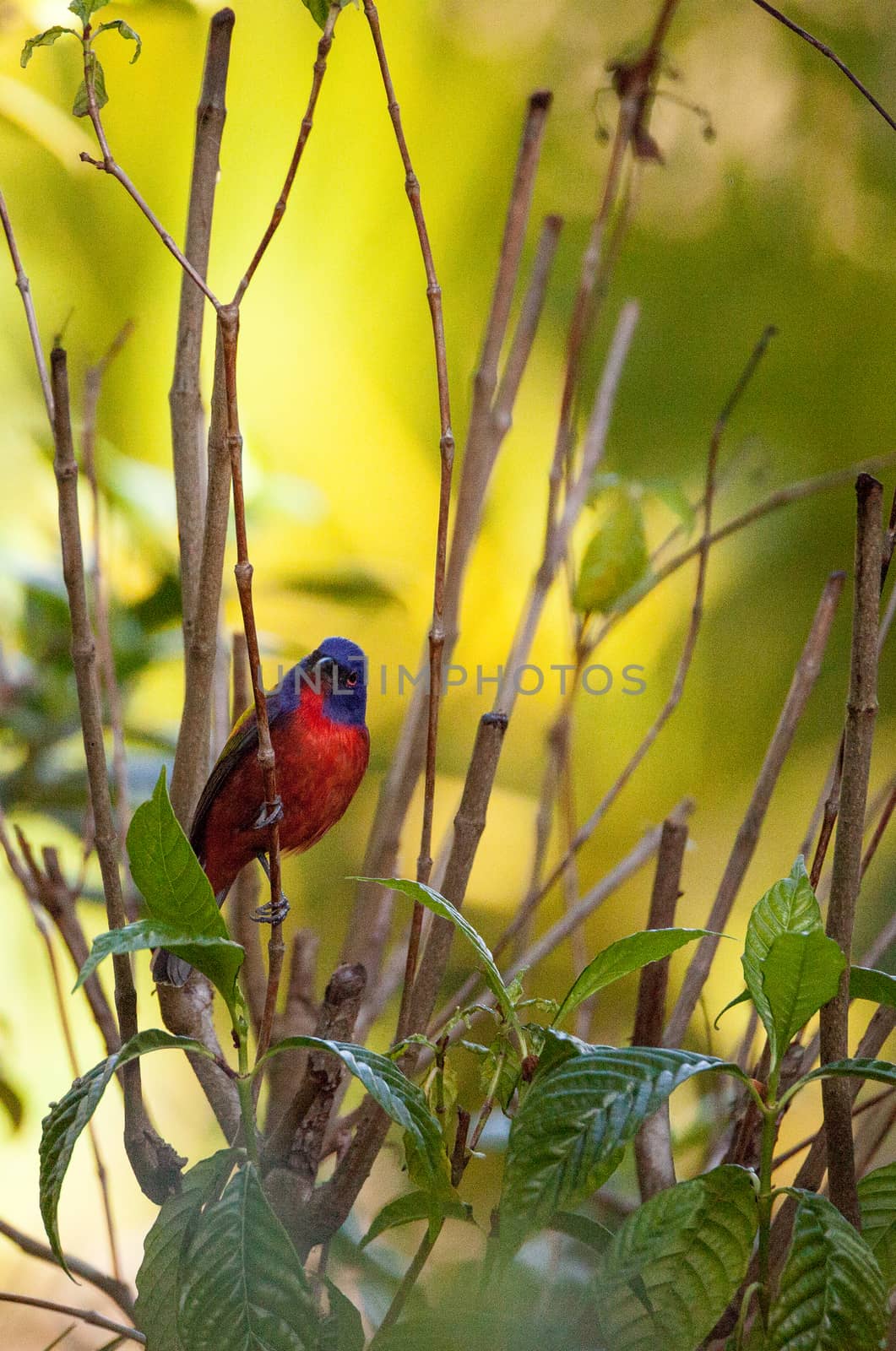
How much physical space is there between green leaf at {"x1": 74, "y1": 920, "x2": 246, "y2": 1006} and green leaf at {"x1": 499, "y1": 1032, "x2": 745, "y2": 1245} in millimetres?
159

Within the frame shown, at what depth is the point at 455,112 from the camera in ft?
6.64

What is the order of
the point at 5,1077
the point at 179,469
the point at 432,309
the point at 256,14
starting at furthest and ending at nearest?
1. the point at 256,14
2. the point at 5,1077
3. the point at 179,469
4. the point at 432,309

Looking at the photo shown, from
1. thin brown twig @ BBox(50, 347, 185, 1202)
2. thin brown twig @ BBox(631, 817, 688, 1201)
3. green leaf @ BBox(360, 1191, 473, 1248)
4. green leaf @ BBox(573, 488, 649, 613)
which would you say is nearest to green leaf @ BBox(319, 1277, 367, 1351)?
green leaf @ BBox(360, 1191, 473, 1248)

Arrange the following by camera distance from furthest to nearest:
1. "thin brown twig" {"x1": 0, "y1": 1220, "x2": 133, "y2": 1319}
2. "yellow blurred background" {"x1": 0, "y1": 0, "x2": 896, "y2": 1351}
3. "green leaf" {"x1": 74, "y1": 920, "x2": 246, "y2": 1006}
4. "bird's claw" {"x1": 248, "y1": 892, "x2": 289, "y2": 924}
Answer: "yellow blurred background" {"x1": 0, "y1": 0, "x2": 896, "y2": 1351}, "thin brown twig" {"x1": 0, "y1": 1220, "x2": 133, "y2": 1319}, "bird's claw" {"x1": 248, "y1": 892, "x2": 289, "y2": 924}, "green leaf" {"x1": 74, "y1": 920, "x2": 246, "y2": 1006}

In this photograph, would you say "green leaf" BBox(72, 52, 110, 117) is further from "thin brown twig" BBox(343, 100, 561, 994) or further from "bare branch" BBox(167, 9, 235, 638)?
"thin brown twig" BBox(343, 100, 561, 994)

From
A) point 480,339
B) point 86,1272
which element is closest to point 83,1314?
point 86,1272

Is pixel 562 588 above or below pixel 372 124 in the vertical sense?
below

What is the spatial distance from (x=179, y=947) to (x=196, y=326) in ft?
1.61

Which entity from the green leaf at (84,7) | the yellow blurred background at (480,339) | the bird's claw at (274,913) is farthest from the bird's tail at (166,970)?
the yellow blurred background at (480,339)

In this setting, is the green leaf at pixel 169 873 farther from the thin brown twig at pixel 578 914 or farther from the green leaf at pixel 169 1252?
the thin brown twig at pixel 578 914

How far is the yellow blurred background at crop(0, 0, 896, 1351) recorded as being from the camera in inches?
72.6

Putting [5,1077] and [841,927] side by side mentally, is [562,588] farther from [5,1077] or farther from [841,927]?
[841,927]

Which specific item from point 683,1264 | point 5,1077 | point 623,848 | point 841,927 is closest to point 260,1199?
point 683,1264

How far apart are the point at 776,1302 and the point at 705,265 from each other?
6.53 feet
